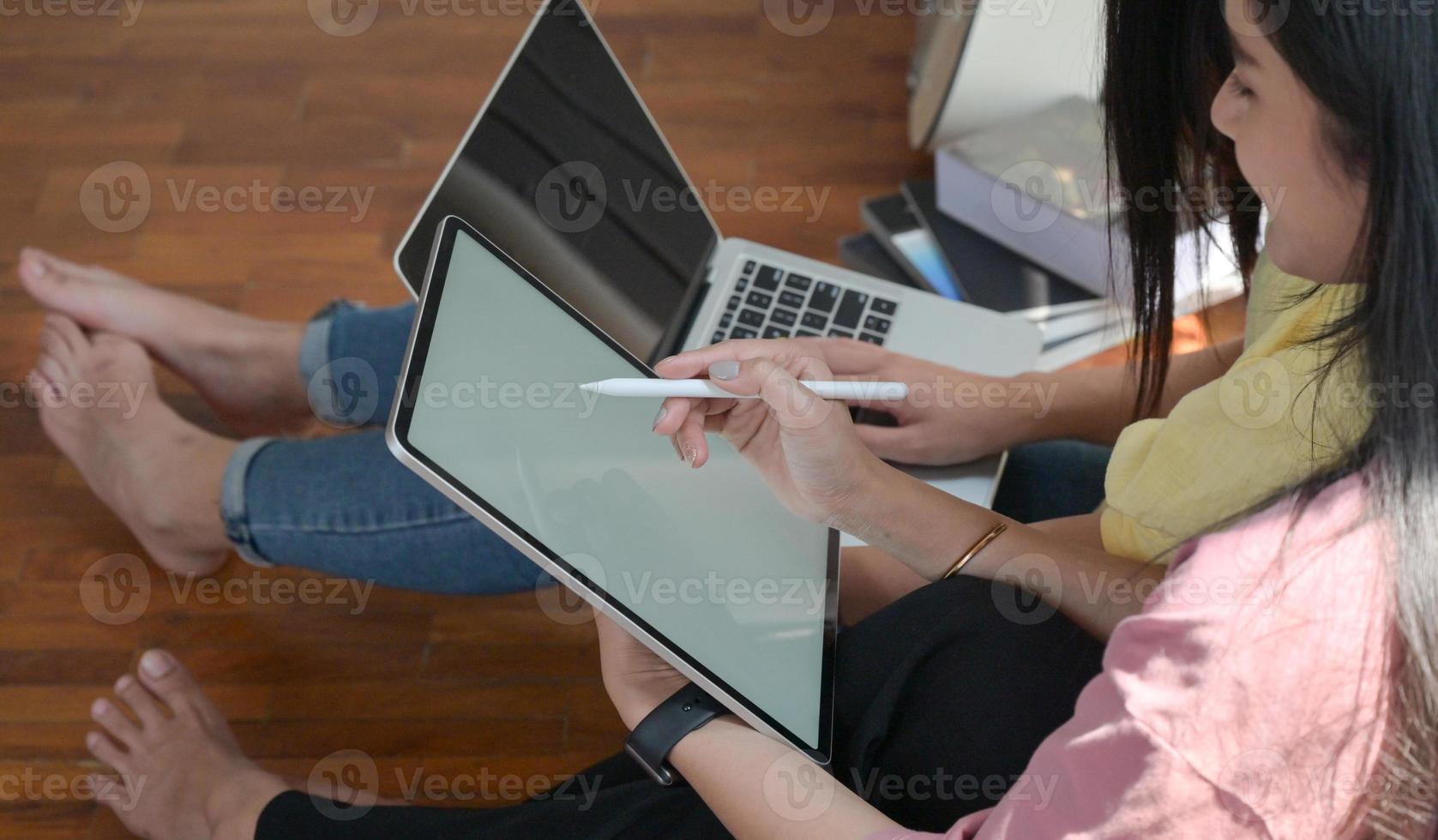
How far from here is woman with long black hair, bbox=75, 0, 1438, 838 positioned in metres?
0.56

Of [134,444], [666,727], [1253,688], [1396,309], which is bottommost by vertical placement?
[134,444]

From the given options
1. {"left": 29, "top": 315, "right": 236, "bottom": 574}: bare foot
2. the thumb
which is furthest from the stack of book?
{"left": 29, "top": 315, "right": 236, "bottom": 574}: bare foot

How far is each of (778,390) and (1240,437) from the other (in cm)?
32

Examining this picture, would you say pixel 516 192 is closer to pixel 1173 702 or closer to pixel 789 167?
pixel 1173 702

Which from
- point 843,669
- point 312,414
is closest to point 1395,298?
point 843,669

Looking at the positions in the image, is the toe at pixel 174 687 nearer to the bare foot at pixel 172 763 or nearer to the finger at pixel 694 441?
the bare foot at pixel 172 763

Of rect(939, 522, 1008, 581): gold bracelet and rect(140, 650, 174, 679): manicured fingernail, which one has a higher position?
rect(939, 522, 1008, 581): gold bracelet

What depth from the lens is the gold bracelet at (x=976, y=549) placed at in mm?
904

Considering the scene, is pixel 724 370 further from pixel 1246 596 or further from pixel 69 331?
pixel 69 331

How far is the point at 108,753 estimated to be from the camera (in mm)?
1251

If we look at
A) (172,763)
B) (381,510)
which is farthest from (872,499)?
(172,763)

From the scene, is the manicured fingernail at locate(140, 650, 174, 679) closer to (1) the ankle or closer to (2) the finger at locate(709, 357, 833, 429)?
(1) the ankle

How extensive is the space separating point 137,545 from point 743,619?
2.95ft

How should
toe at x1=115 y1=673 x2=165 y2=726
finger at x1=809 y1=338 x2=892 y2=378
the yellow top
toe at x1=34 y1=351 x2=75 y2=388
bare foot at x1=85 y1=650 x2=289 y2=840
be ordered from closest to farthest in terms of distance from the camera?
the yellow top → finger at x1=809 y1=338 x2=892 y2=378 → bare foot at x1=85 y1=650 x2=289 y2=840 → toe at x1=115 y1=673 x2=165 y2=726 → toe at x1=34 y1=351 x2=75 y2=388
